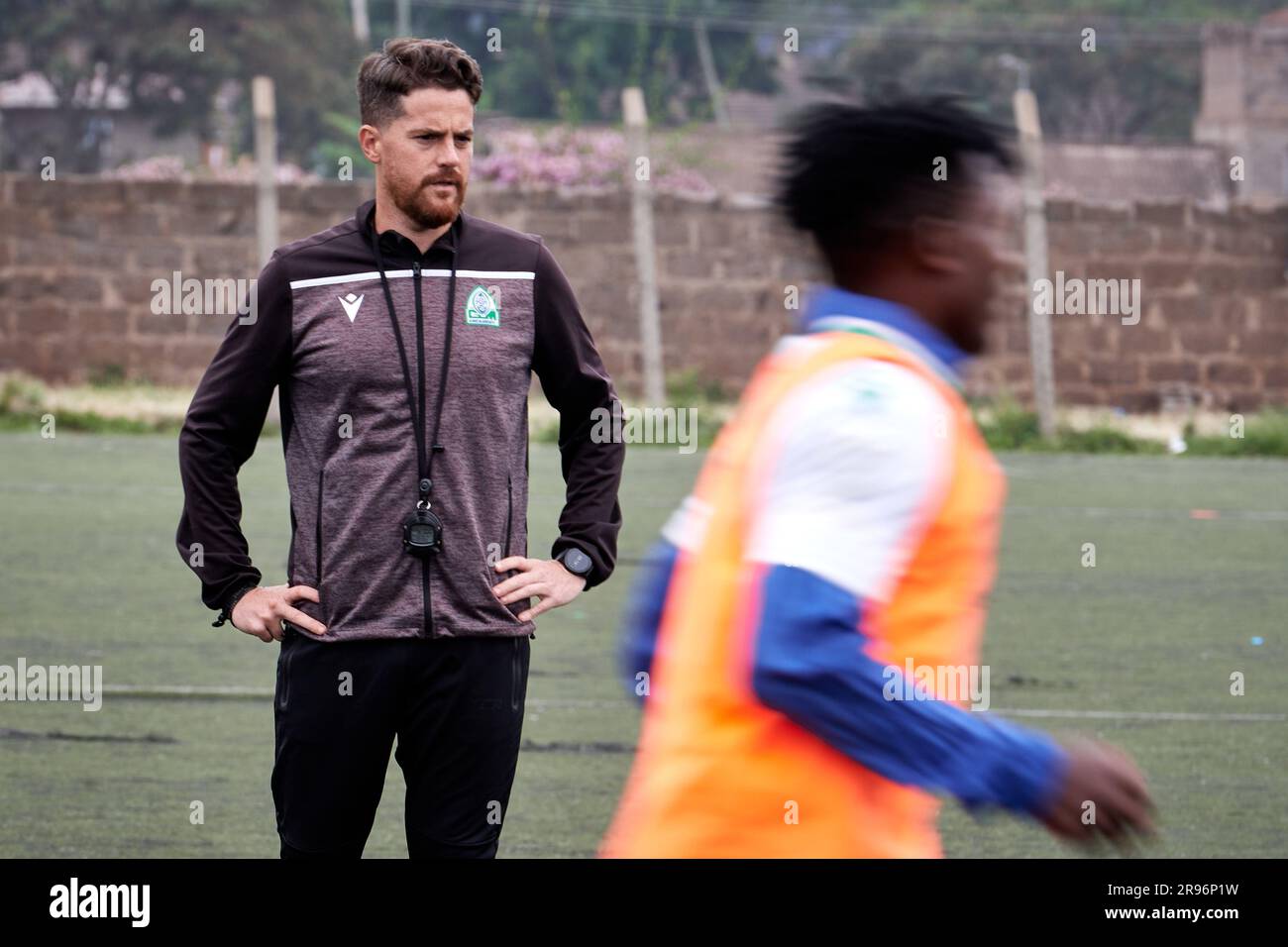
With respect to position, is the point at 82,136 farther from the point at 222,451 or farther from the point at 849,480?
the point at 849,480

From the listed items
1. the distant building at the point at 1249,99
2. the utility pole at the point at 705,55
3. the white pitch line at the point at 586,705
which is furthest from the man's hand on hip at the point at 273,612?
the distant building at the point at 1249,99

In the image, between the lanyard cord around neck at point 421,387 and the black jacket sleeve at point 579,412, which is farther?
the black jacket sleeve at point 579,412

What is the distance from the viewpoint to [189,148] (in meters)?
56.2

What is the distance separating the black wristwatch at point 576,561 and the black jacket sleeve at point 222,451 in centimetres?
62

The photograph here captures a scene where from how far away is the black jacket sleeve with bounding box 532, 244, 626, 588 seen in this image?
168 inches

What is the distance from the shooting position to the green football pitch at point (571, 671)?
644 cm

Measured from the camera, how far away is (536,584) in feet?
13.6

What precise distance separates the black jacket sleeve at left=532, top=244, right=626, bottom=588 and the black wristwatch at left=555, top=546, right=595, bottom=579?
0.05 feet

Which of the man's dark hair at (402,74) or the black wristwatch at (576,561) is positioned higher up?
the man's dark hair at (402,74)

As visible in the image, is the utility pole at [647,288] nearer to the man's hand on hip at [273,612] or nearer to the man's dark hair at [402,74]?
the man's dark hair at [402,74]

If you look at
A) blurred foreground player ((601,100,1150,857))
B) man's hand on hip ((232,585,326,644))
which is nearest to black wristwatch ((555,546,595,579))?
man's hand on hip ((232,585,326,644))

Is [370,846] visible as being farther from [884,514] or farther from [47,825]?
[884,514]

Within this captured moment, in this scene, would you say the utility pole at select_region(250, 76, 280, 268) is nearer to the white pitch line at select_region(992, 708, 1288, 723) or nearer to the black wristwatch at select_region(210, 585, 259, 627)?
the white pitch line at select_region(992, 708, 1288, 723)

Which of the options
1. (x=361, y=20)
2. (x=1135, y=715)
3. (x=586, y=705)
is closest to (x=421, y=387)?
(x=586, y=705)
